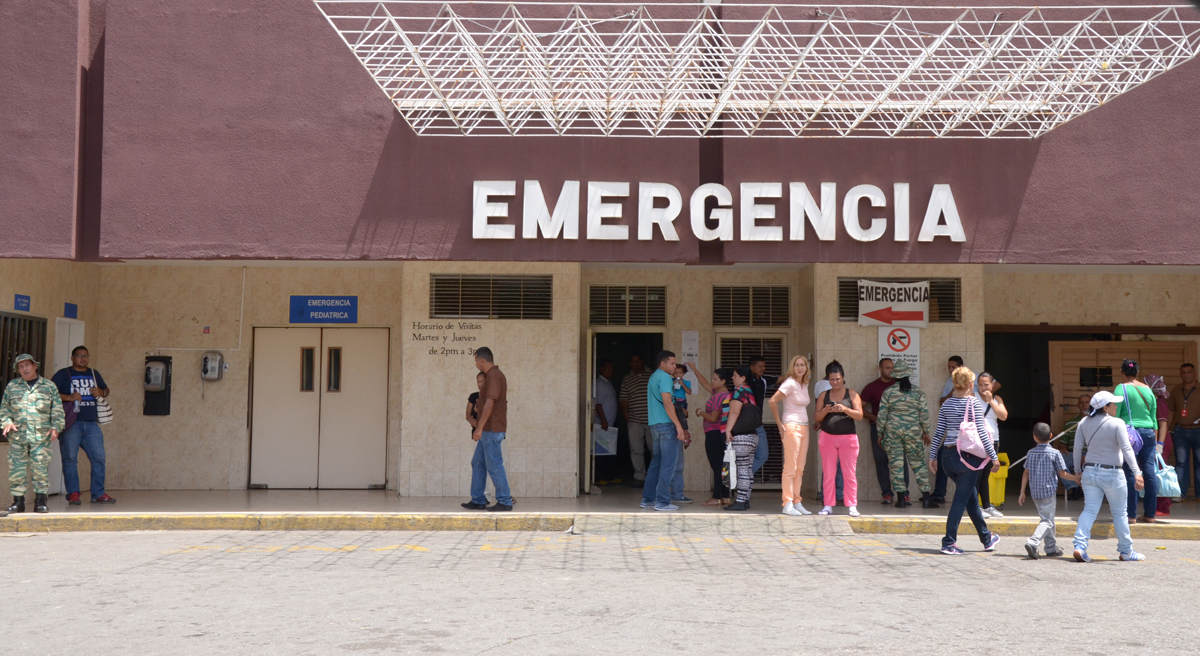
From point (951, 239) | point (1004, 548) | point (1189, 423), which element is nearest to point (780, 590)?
point (1004, 548)

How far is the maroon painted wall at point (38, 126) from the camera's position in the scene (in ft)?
35.6

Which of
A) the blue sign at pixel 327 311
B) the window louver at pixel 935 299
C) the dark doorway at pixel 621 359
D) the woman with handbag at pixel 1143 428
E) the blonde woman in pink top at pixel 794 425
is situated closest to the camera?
the woman with handbag at pixel 1143 428

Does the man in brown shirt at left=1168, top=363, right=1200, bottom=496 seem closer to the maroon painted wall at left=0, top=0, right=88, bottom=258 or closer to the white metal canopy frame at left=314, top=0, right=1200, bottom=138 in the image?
the white metal canopy frame at left=314, top=0, right=1200, bottom=138

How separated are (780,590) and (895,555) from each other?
2.20 metres

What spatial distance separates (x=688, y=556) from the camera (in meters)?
8.91

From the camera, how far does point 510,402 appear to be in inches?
491

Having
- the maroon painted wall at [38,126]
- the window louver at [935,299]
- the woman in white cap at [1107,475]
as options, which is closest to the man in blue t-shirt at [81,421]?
the maroon painted wall at [38,126]

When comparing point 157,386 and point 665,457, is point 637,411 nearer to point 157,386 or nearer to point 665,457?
point 665,457

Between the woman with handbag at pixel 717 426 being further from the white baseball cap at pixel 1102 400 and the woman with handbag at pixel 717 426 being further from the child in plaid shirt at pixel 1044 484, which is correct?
the white baseball cap at pixel 1102 400

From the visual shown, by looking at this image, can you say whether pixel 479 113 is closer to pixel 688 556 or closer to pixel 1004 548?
pixel 688 556

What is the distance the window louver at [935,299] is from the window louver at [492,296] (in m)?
3.55

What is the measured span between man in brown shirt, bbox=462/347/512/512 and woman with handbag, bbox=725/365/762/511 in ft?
8.19

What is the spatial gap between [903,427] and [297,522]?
669 cm

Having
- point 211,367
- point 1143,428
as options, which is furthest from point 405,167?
point 1143,428
